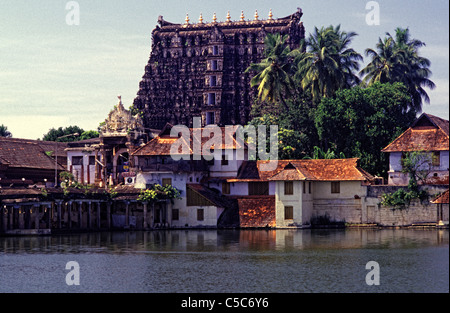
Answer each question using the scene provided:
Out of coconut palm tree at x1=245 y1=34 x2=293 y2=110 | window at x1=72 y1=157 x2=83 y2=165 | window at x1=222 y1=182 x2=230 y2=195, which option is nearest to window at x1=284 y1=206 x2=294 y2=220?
window at x1=222 y1=182 x2=230 y2=195

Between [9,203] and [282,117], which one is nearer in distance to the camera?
[9,203]

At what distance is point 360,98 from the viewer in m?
92.6

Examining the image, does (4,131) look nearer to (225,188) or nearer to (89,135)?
(89,135)

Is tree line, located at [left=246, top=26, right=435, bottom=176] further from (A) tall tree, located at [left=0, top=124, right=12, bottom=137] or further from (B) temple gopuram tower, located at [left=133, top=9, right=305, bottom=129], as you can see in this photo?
(A) tall tree, located at [left=0, top=124, right=12, bottom=137]

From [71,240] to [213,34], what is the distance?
180ft

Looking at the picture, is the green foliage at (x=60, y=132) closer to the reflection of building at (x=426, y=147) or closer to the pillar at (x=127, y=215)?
the pillar at (x=127, y=215)

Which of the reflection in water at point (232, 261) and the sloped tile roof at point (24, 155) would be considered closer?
the reflection in water at point (232, 261)

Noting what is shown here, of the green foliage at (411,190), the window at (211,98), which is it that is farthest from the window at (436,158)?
the window at (211,98)

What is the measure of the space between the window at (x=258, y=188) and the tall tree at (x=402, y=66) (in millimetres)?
24331

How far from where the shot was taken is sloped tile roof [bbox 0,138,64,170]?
327 feet

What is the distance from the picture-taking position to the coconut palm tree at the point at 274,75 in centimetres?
10300

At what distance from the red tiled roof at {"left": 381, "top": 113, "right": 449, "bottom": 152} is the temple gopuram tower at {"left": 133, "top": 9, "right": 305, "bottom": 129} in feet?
125
